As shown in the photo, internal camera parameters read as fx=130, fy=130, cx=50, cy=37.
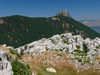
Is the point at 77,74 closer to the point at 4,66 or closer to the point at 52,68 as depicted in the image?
the point at 52,68

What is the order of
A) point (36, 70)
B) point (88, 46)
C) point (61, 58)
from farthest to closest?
point (88, 46)
point (61, 58)
point (36, 70)

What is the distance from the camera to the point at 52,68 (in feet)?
172

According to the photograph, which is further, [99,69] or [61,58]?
[61,58]

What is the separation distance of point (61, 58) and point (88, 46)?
34489 millimetres

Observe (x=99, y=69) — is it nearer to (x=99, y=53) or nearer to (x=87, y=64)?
(x=87, y=64)

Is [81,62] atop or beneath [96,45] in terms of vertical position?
beneath

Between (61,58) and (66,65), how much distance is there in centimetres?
578

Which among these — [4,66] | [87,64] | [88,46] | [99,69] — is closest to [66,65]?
[87,64]

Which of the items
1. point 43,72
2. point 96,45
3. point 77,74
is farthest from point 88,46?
point 43,72

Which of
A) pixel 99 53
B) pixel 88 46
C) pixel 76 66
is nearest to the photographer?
pixel 76 66

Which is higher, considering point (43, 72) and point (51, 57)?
point (51, 57)

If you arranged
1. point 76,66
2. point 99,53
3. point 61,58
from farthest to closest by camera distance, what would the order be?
point 99,53 < point 61,58 < point 76,66

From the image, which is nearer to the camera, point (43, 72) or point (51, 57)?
point (43, 72)

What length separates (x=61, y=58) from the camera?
6034 cm
